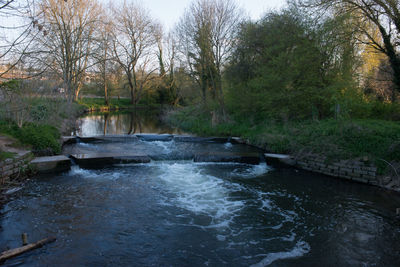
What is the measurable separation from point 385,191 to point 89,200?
728 cm

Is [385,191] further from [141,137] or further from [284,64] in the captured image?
[141,137]

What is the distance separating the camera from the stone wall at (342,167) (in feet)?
24.8

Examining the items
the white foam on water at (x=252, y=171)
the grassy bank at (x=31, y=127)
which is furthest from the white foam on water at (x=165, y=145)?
the grassy bank at (x=31, y=127)

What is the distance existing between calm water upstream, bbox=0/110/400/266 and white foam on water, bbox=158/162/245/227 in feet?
0.08

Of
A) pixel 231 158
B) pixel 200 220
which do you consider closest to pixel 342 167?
pixel 231 158

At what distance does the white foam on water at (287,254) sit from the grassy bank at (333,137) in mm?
4461

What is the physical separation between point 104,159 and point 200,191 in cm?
379

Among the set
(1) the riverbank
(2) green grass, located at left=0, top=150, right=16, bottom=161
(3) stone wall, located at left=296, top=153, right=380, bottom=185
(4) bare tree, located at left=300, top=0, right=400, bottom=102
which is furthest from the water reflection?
(4) bare tree, located at left=300, top=0, right=400, bottom=102

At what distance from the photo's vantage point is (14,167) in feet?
23.4

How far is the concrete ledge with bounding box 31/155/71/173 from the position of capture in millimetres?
7949

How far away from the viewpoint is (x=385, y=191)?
6953 mm

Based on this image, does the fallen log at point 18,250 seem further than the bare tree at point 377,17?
No

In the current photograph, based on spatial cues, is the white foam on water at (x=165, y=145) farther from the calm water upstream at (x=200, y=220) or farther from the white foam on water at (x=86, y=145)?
the calm water upstream at (x=200, y=220)

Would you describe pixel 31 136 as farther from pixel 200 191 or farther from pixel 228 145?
pixel 228 145
